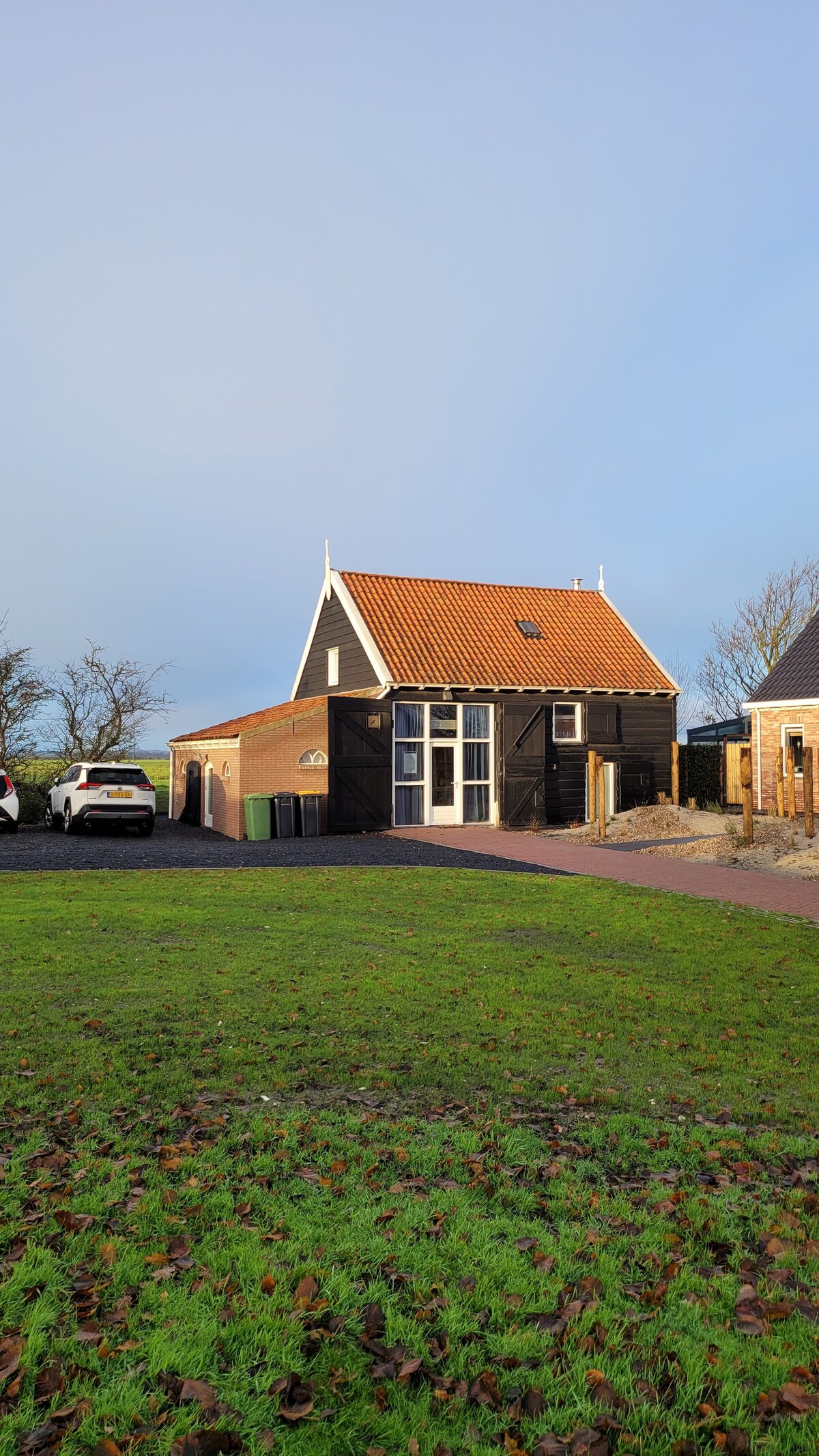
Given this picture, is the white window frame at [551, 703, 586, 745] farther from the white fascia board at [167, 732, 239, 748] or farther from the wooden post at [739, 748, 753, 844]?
the white fascia board at [167, 732, 239, 748]

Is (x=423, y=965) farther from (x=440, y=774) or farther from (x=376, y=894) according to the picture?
(x=440, y=774)

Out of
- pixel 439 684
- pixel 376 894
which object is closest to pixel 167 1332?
pixel 376 894

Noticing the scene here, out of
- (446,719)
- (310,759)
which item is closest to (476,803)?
(446,719)

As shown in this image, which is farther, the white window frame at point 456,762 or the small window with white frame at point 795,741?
the small window with white frame at point 795,741

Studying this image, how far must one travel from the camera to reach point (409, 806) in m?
23.7

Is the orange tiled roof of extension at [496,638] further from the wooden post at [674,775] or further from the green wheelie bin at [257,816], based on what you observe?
the green wheelie bin at [257,816]

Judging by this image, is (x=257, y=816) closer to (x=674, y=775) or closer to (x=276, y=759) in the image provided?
(x=276, y=759)

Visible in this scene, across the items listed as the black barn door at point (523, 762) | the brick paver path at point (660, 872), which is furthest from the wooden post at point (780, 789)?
the brick paver path at point (660, 872)

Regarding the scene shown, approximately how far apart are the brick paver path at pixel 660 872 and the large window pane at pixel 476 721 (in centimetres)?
319

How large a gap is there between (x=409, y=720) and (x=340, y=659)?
11.2ft

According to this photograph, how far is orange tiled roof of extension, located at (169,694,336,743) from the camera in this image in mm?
22766

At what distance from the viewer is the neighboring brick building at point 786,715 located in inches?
1033

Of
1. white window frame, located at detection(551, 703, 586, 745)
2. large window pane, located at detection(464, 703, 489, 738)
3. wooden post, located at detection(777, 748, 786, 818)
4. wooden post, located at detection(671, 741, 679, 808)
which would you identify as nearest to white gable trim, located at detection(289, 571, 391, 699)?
large window pane, located at detection(464, 703, 489, 738)

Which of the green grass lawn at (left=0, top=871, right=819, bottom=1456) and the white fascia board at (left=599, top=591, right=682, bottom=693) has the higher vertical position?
the white fascia board at (left=599, top=591, right=682, bottom=693)
